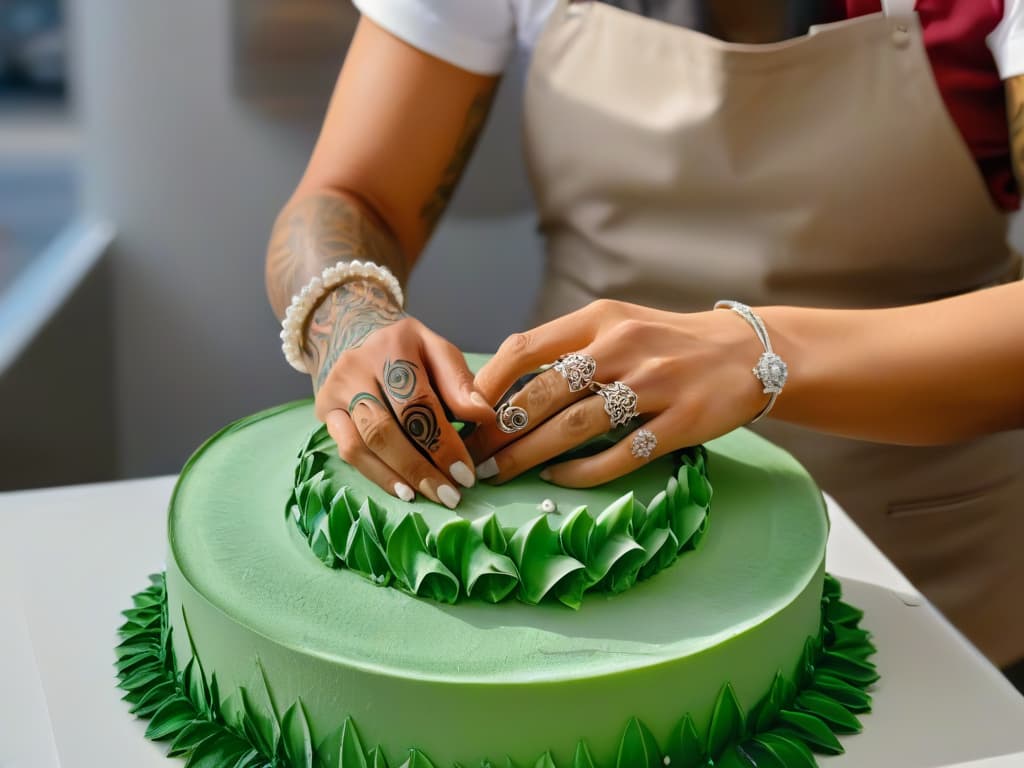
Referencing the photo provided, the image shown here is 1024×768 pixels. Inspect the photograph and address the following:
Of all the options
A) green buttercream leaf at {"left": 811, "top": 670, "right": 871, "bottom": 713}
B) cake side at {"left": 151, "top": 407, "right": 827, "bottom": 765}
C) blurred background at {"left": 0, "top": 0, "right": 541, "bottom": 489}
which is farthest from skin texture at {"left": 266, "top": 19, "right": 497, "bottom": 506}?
blurred background at {"left": 0, "top": 0, "right": 541, "bottom": 489}

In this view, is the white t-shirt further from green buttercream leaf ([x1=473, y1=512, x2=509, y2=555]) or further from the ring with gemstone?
green buttercream leaf ([x1=473, y1=512, x2=509, y2=555])

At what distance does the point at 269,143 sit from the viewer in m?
1.82

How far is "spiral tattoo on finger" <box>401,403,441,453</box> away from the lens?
0.88 metres

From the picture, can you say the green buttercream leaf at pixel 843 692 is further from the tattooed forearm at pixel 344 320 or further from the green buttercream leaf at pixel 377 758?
the tattooed forearm at pixel 344 320

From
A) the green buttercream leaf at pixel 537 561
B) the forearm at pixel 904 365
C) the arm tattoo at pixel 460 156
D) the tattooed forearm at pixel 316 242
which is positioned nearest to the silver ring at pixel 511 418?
the green buttercream leaf at pixel 537 561

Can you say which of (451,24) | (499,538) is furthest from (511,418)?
(451,24)

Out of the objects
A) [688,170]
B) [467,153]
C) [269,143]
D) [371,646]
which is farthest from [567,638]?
[269,143]

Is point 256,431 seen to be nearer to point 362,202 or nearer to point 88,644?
point 88,644

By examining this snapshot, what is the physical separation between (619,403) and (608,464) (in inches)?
2.1

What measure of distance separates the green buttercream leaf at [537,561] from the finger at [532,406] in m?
0.11

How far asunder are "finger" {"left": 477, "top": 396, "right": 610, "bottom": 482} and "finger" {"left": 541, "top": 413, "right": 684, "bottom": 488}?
0.02 metres

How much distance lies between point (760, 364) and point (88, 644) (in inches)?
23.2

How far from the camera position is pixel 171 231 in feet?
6.01

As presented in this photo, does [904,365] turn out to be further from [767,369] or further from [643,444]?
[643,444]
